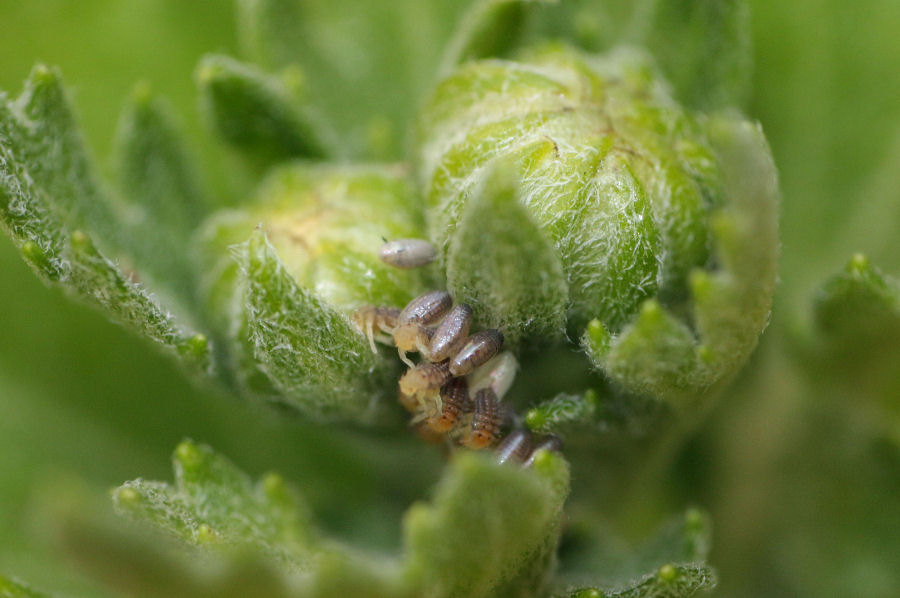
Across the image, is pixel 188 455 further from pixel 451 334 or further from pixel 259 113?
pixel 259 113

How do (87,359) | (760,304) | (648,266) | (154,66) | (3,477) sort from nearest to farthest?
(760,304) → (648,266) → (3,477) → (87,359) → (154,66)

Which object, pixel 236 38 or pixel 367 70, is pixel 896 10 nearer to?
pixel 367 70

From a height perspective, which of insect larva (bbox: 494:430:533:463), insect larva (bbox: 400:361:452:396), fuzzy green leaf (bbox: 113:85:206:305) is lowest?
insect larva (bbox: 494:430:533:463)

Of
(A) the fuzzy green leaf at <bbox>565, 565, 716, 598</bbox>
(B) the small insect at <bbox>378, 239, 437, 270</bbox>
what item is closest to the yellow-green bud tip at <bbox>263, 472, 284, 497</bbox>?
(B) the small insect at <bbox>378, 239, 437, 270</bbox>

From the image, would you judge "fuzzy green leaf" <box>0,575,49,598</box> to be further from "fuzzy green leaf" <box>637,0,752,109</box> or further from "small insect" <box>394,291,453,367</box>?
"fuzzy green leaf" <box>637,0,752,109</box>

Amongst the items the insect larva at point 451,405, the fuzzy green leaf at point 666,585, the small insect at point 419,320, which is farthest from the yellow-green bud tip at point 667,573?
the small insect at point 419,320

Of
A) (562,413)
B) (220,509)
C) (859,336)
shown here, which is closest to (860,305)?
(859,336)

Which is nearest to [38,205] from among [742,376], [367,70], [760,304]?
[367,70]
